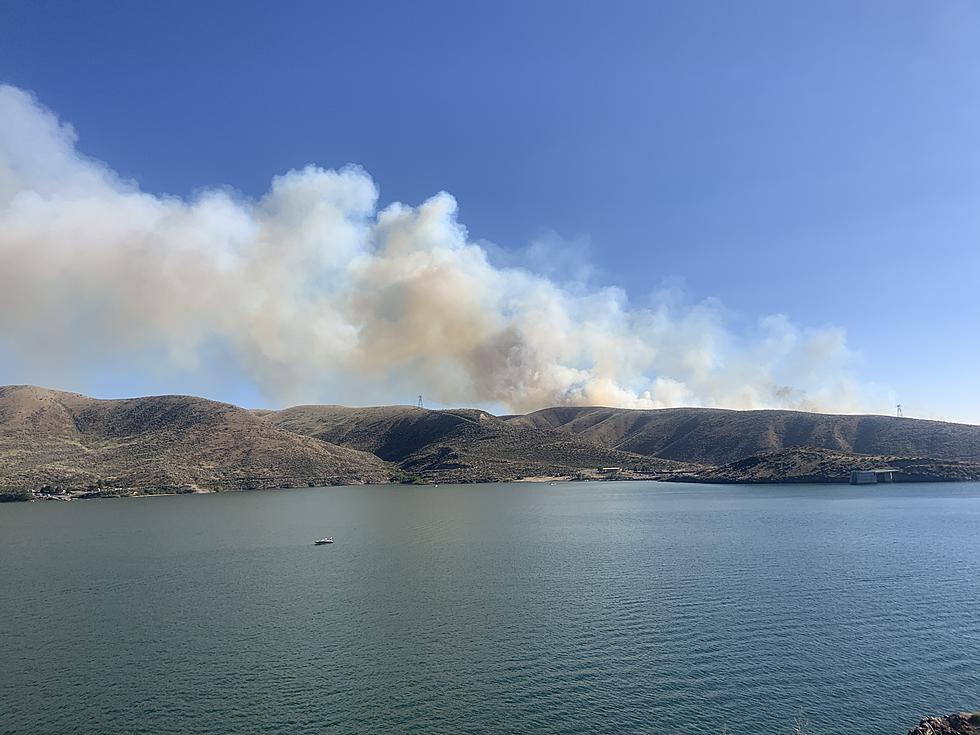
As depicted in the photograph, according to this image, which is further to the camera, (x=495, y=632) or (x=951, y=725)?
(x=495, y=632)

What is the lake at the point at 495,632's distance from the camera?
116ft

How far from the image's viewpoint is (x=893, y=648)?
43.4 metres

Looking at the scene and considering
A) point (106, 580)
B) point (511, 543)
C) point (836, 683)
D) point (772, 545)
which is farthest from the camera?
point (511, 543)

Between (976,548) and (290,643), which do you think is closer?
(290,643)

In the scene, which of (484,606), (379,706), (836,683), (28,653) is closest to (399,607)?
(484,606)

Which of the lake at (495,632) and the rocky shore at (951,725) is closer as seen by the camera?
the rocky shore at (951,725)

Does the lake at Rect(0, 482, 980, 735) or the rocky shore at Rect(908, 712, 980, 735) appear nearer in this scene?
the rocky shore at Rect(908, 712, 980, 735)

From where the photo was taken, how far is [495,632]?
49094 mm

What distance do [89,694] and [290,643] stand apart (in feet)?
41.3

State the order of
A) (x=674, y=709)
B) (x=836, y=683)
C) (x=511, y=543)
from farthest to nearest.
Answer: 1. (x=511, y=543)
2. (x=836, y=683)
3. (x=674, y=709)

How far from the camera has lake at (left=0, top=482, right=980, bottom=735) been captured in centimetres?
3541

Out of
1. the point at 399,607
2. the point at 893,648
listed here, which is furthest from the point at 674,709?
the point at 399,607

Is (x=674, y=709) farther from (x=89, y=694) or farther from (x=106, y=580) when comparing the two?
(x=106, y=580)

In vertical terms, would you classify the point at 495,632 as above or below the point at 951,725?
below
